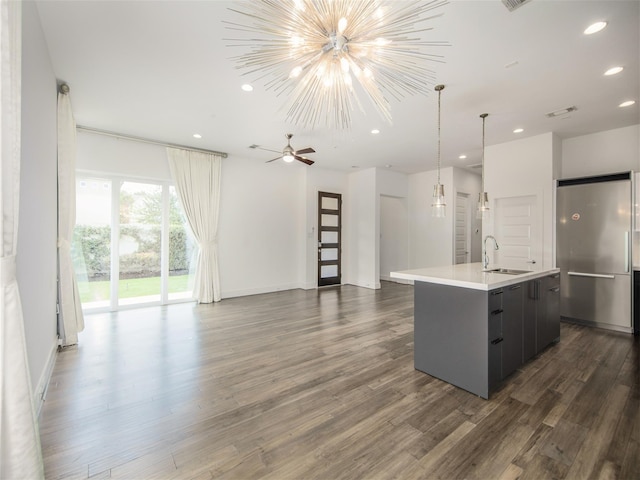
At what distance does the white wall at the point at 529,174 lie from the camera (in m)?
4.79

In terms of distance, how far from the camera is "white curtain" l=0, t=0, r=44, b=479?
118cm

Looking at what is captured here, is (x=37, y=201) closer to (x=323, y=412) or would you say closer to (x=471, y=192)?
(x=323, y=412)

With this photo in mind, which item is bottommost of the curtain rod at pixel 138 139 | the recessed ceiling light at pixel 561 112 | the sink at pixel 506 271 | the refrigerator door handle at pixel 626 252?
the sink at pixel 506 271

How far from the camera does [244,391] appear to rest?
255 centimetres

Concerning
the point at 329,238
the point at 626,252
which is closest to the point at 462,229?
the point at 329,238

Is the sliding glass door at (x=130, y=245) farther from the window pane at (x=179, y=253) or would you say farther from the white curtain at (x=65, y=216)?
the white curtain at (x=65, y=216)

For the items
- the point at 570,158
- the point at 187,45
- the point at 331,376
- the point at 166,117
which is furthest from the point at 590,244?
the point at 166,117

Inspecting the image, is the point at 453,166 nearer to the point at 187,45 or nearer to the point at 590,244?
the point at 590,244

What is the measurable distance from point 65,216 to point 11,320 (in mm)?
3014

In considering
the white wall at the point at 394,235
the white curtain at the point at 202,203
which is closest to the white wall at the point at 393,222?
the white wall at the point at 394,235

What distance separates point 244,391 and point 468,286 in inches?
86.1

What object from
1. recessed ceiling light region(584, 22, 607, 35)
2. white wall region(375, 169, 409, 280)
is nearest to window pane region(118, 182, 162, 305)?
white wall region(375, 169, 409, 280)

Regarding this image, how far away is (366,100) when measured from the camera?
368cm

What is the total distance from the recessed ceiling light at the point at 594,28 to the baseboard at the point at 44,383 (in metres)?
5.15
